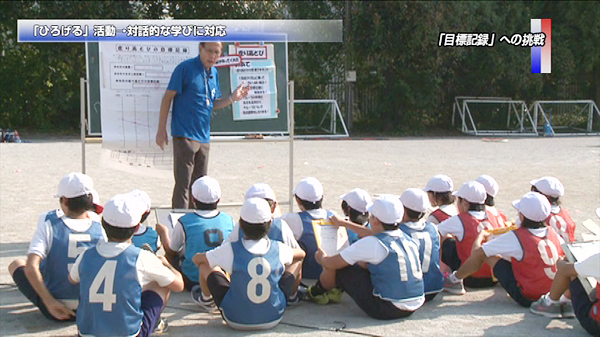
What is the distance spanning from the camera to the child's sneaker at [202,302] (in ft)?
16.0

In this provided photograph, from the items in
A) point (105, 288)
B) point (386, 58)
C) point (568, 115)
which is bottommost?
point (105, 288)

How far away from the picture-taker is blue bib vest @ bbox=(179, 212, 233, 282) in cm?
505

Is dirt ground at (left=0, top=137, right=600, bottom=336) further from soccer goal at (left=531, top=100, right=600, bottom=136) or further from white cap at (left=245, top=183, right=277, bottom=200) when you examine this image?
soccer goal at (left=531, top=100, right=600, bottom=136)

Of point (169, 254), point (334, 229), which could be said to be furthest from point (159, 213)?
point (334, 229)

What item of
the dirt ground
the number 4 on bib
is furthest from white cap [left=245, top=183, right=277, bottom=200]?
the number 4 on bib

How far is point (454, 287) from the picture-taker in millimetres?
5430

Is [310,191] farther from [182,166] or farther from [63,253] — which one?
[182,166]

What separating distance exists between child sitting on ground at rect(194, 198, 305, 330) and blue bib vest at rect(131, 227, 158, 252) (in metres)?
0.78

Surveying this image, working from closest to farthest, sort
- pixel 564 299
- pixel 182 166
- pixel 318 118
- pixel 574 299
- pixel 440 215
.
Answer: pixel 574 299
pixel 564 299
pixel 440 215
pixel 182 166
pixel 318 118

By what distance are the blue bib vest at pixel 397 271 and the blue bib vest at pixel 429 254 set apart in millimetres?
226

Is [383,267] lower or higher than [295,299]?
higher

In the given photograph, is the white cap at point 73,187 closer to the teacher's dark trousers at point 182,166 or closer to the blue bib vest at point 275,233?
the blue bib vest at point 275,233

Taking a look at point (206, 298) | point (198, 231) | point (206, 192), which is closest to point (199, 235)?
point (198, 231)

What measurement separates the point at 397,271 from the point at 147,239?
1809 mm
